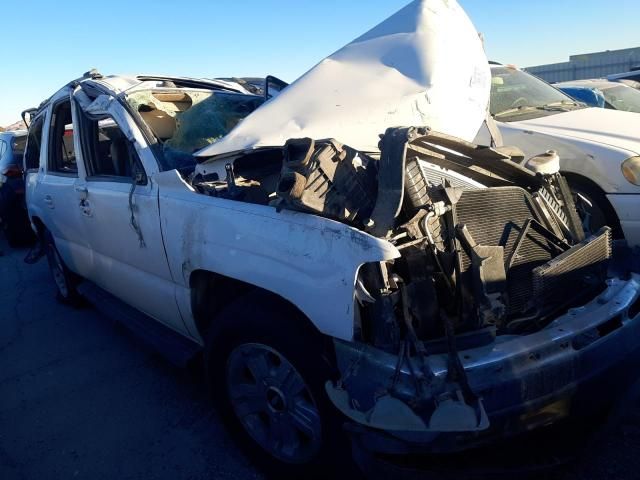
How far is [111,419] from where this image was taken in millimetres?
3107

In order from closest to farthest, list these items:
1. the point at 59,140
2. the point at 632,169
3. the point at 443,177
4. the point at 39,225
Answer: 1. the point at 443,177
2. the point at 632,169
3. the point at 59,140
4. the point at 39,225

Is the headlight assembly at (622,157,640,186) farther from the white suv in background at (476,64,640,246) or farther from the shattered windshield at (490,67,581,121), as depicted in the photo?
the shattered windshield at (490,67,581,121)

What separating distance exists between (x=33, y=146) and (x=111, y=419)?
3561 millimetres

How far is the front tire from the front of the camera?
2.06 meters

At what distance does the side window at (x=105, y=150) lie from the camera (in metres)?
3.61

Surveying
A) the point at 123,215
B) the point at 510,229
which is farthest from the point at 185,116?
the point at 510,229

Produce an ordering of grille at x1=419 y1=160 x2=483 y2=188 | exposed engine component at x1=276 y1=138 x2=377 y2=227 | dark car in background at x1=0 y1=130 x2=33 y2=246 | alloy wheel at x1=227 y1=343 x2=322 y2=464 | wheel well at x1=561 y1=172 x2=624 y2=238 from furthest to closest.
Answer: dark car in background at x1=0 y1=130 x2=33 y2=246 → wheel well at x1=561 y1=172 x2=624 y2=238 → grille at x1=419 y1=160 x2=483 y2=188 → alloy wheel at x1=227 y1=343 x2=322 y2=464 → exposed engine component at x1=276 y1=138 x2=377 y2=227

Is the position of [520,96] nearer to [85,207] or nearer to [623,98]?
[623,98]

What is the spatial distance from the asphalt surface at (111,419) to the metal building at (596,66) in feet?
69.8

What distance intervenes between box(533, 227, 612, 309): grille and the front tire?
3.37 feet

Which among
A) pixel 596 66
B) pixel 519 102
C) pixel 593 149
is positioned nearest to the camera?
pixel 593 149

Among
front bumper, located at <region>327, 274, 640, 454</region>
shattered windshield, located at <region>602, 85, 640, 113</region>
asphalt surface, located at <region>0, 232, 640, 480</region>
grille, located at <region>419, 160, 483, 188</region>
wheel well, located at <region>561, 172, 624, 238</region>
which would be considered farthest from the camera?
shattered windshield, located at <region>602, 85, 640, 113</region>

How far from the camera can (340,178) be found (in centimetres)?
213

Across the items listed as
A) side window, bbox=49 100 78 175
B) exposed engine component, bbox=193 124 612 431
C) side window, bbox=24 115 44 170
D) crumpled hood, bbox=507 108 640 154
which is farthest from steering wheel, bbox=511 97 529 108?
side window, bbox=24 115 44 170
